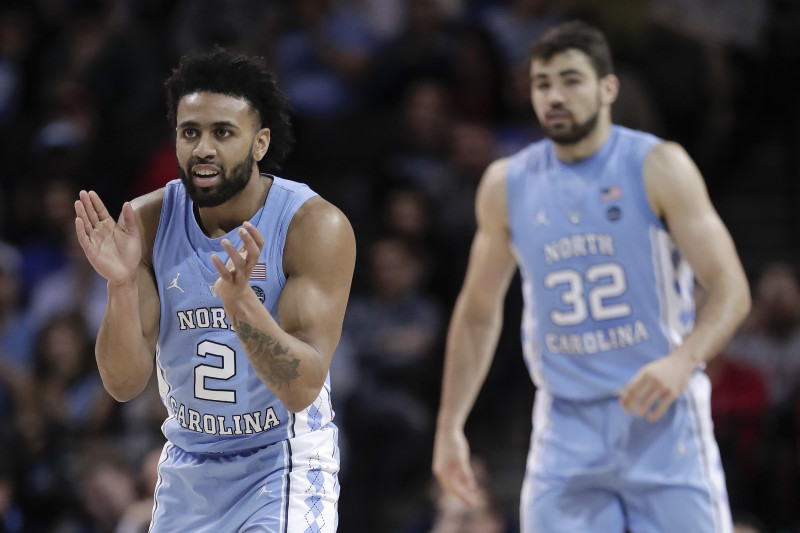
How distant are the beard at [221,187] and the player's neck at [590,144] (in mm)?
1744

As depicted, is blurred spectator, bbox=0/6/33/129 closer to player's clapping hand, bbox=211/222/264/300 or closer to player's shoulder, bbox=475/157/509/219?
player's shoulder, bbox=475/157/509/219

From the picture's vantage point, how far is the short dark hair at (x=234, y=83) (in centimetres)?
400

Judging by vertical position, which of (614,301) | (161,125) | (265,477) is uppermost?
(161,125)

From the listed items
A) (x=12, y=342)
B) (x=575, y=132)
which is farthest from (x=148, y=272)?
(x=12, y=342)

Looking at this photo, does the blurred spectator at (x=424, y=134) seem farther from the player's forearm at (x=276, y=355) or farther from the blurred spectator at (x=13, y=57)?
the player's forearm at (x=276, y=355)

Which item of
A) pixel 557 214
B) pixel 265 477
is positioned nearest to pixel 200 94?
pixel 265 477

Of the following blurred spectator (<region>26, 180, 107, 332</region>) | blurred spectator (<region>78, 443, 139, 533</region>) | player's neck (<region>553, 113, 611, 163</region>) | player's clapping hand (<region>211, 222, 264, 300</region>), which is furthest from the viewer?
blurred spectator (<region>26, 180, 107, 332</region>)

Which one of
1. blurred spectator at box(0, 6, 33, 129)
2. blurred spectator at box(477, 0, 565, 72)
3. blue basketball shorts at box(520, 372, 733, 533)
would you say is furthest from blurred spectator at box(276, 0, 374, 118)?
blue basketball shorts at box(520, 372, 733, 533)

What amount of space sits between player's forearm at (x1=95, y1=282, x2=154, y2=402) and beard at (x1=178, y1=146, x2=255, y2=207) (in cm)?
36

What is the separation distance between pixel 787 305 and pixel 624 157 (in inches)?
122

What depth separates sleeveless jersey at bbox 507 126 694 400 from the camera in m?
4.84

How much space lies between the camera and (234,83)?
400 cm

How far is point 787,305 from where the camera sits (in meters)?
7.66

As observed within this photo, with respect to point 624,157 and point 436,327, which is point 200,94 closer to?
point 624,157
